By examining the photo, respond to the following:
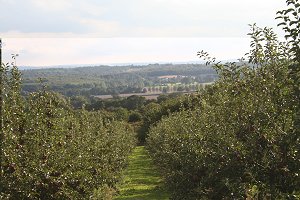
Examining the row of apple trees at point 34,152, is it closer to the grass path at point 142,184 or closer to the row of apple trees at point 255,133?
the row of apple trees at point 255,133

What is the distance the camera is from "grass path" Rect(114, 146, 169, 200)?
28.2 meters

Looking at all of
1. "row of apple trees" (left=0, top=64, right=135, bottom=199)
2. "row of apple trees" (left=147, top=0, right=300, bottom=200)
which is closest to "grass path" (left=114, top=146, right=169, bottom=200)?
"row of apple trees" (left=0, top=64, right=135, bottom=199)

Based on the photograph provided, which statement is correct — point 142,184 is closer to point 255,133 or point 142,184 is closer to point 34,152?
point 34,152

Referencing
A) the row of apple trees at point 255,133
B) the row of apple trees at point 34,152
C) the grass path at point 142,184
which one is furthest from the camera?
the grass path at point 142,184

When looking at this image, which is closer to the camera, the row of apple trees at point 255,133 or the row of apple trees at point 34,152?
the row of apple trees at point 255,133

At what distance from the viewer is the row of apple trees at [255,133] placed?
937 centimetres

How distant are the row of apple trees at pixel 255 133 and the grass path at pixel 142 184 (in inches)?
607

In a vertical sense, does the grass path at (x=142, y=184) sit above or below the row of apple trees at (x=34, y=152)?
below

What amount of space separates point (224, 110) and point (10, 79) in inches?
321

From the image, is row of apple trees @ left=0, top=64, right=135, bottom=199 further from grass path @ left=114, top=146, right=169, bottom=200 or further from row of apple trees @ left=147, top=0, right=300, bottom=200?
grass path @ left=114, top=146, right=169, bottom=200

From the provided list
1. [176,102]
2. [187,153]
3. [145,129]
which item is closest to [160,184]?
[187,153]

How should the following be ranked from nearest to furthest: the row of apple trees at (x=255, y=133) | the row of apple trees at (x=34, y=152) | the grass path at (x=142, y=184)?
1. the row of apple trees at (x=255, y=133)
2. the row of apple trees at (x=34, y=152)
3. the grass path at (x=142, y=184)

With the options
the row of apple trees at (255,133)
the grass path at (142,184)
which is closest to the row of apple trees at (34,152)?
the row of apple trees at (255,133)

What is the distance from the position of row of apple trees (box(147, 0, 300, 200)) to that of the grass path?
15.4 meters
